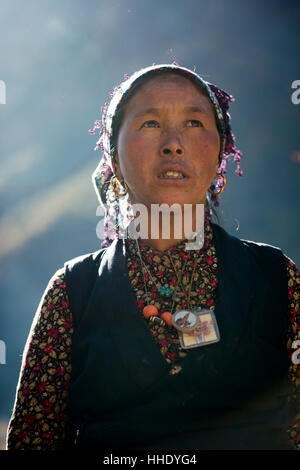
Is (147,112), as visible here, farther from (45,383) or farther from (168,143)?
(45,383)

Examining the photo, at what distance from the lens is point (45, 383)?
1592 millimetres

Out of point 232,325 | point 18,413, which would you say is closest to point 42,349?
point 18,413

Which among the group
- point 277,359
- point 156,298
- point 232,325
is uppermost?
point 156,298

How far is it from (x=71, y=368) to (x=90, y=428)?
26cm

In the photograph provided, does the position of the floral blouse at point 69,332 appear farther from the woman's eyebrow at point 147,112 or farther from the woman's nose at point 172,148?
the woman's eyebrow at point 147,112

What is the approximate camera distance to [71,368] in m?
1.65

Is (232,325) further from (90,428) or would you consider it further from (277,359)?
(90,428)

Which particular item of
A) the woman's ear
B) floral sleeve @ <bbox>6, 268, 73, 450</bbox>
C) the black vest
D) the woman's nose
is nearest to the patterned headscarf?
the woman's ear

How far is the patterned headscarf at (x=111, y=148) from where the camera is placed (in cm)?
202

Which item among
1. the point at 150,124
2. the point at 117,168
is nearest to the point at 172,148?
the point at 150,124

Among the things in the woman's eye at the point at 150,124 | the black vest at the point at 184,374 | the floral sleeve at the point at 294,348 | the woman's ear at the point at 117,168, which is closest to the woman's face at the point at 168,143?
the woman's eye at the point at 150,124

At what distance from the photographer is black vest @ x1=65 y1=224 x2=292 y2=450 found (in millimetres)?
1413

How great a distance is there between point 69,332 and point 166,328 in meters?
0.39

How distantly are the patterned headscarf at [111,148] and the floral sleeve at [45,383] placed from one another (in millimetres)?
730
